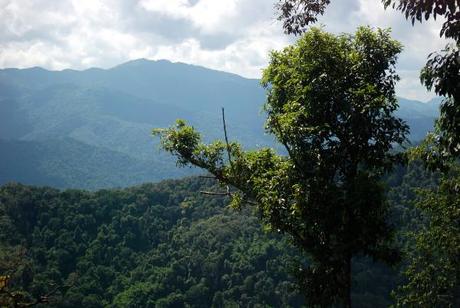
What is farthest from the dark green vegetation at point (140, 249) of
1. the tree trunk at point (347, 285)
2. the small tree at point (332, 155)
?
the tree trunk at point (347, 285)

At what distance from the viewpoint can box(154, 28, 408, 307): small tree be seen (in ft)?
21.8

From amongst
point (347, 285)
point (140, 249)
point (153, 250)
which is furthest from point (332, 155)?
point (140, 249)

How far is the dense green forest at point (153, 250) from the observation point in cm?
6862

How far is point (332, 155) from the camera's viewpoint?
285 inches

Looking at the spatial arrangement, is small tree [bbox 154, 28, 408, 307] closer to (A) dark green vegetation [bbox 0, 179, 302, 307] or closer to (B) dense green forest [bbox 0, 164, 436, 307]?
(B) dense green forest [bbox 0, 164, 436, 307]

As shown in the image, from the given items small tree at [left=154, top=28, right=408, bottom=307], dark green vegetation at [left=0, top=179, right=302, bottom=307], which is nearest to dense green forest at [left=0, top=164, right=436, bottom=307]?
dark green vegetation at [left=0, top=179, right=302, bottom=307]

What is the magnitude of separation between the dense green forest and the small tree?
57.3 m

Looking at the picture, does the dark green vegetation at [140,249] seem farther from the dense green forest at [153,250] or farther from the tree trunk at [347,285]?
the tree trunk at [347,285]

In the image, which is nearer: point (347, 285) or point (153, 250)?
point (347, 285)

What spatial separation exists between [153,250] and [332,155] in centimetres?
7683

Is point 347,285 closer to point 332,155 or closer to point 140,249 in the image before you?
point 332,155

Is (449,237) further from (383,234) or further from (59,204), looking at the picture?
(59,204)

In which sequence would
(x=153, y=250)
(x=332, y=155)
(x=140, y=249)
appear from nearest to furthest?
(x=332, y=155) → (x=153, y=250) → (x=140, y=249)

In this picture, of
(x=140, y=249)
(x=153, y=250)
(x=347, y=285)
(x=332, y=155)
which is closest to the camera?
(x=347, y=285)
